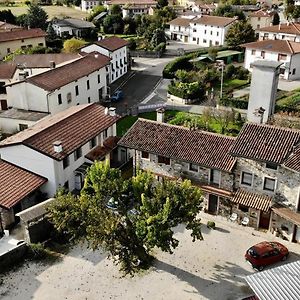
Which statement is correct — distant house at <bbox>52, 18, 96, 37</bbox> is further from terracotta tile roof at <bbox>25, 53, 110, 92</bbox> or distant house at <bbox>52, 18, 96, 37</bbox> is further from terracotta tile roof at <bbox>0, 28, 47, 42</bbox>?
terracotta tile roof at <bbox>25, 53, 110, 92</bbox>

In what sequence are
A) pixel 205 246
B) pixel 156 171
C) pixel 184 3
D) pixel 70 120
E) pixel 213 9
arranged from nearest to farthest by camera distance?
pixel 205 246 < pixel 156 171 < pixel 70 120 < pixel 213 9 < pixel 184 3

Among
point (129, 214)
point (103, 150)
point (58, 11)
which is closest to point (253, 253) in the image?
point (129, 214)

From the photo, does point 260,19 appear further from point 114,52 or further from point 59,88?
point 59,88

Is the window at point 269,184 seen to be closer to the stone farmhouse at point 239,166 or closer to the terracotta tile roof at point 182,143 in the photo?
the stone farmhouse at point 239,166

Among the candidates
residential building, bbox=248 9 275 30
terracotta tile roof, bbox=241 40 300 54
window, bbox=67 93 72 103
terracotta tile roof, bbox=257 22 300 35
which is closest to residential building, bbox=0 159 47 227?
window, bbox=67 93 72 103

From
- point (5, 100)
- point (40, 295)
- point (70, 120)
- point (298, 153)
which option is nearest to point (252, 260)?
point (298, 153)

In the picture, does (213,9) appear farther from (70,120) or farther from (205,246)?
(205,246)
